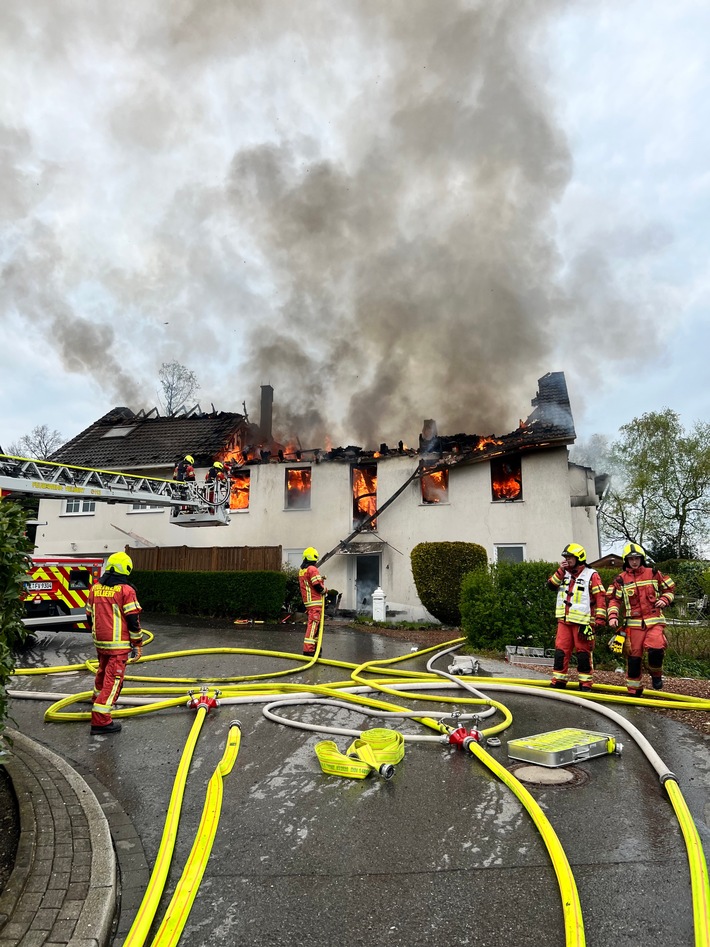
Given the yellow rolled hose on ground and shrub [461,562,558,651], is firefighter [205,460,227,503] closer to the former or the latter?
shrub [461,562,558,651]

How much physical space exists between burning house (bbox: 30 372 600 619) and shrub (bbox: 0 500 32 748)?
489 inches

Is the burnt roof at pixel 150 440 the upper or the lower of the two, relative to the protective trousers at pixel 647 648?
upper

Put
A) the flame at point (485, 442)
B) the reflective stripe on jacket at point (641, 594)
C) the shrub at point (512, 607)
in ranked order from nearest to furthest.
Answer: the reflective stripe on jacket at point (641, 594)
the shrub at point (512, 607)
the flame at point (485, 442)

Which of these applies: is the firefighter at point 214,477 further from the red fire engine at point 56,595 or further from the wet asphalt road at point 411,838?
the wet asphalt road at point 411,838

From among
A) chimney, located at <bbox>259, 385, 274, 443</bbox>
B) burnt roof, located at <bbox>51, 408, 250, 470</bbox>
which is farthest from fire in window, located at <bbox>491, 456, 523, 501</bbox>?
chimney, located at <bbox>259, 385, 274, 443</bbox>

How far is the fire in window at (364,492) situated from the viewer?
61.0 feet

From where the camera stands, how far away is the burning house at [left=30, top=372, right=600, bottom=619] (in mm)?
16375

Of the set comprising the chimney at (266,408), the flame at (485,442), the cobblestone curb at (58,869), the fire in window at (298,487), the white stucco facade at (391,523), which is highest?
the chimney at (266,408)

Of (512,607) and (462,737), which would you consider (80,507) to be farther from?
(462,737)

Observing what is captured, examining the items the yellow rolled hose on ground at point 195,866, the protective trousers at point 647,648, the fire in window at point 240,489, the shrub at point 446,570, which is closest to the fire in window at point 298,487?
the fire in window at point 240,489

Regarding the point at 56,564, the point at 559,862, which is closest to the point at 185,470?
the point at 56,564

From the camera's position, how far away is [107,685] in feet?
18.4

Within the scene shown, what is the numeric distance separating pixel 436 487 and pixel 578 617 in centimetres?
1083

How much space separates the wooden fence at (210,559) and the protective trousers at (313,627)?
7.47 metres
